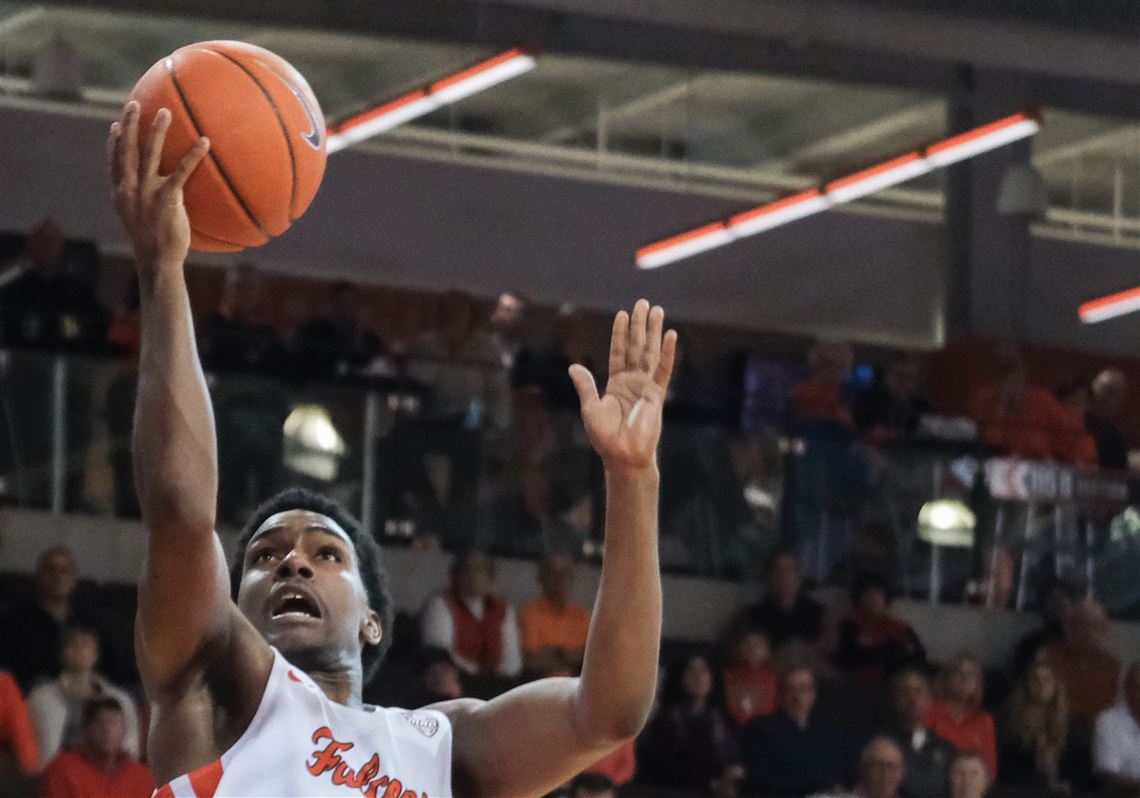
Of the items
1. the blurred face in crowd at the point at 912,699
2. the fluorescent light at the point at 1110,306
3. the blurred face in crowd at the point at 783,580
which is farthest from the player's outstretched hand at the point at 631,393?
the fluorescent light at the point at 1110,306

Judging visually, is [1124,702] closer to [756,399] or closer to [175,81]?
[756,399]

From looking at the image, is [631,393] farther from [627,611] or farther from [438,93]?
[438,93]

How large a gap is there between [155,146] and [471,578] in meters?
6.74

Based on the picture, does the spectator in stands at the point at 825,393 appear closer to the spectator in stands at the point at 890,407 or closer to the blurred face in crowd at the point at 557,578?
the spectator in stands at the point at 890,407

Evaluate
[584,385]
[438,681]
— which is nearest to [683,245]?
[438,681]

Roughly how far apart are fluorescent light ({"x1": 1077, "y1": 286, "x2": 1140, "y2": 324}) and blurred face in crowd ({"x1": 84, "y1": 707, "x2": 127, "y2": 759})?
9440 millimetres

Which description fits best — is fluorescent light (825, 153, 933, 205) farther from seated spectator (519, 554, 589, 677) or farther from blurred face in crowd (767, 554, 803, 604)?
seated spectator (519, 554, 589, 677)

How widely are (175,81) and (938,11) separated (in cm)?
798

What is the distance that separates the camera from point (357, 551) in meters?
3.78

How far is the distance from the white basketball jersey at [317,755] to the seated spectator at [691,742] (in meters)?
5.84

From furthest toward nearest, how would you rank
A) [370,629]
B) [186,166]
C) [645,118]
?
[645,118], [370,629], [186,166]

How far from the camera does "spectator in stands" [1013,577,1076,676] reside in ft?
35.4

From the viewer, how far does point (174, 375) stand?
2740 millimetres

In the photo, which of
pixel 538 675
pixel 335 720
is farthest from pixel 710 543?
pixel 335 720
